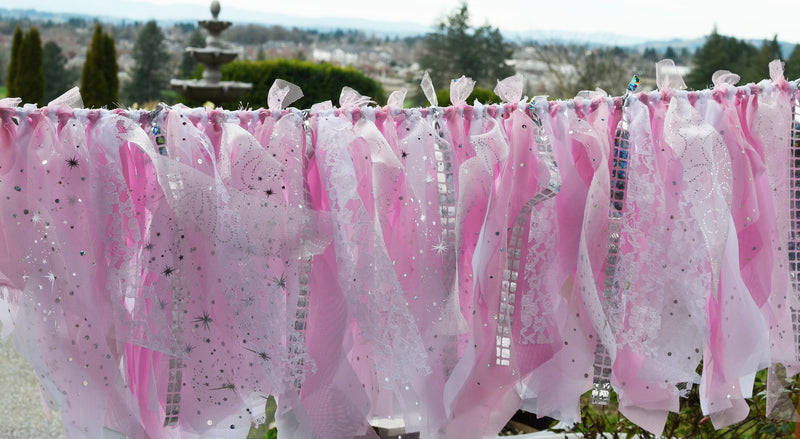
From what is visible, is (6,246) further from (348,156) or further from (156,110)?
(348,156)

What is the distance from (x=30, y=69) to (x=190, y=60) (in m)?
2.11

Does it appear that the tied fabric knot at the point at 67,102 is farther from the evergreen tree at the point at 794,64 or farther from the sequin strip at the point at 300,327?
the evergreen tree at the point at 794,64

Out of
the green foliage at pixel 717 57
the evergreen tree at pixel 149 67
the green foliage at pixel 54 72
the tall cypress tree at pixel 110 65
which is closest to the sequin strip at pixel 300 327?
the green foliage at pixel 717 57

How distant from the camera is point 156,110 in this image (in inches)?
41.6

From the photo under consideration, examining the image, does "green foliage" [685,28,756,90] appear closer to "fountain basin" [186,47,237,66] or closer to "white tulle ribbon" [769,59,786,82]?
"fountain basin" [186,47,237,66]

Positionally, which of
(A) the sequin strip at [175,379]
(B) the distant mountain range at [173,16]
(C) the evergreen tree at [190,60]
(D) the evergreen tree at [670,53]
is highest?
(B) the distant mountain range at [173,16]

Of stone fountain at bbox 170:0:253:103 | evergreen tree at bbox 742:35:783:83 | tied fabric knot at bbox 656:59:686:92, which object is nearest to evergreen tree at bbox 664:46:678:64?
evergreen tree at bbox 742:35:783:83

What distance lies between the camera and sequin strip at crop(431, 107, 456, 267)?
111 centimetres

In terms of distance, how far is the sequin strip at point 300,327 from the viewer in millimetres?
1091

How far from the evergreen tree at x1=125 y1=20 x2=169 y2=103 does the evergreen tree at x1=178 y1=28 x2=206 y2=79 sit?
0.71 ft

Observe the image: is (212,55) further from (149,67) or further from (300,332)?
(300,332)

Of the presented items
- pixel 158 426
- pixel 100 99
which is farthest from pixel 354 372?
pixel 100 99

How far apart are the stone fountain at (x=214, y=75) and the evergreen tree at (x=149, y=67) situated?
1.34 m

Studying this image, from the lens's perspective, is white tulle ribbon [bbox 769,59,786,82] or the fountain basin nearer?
white tulle ribbon [bbox 769,59,786,82]
